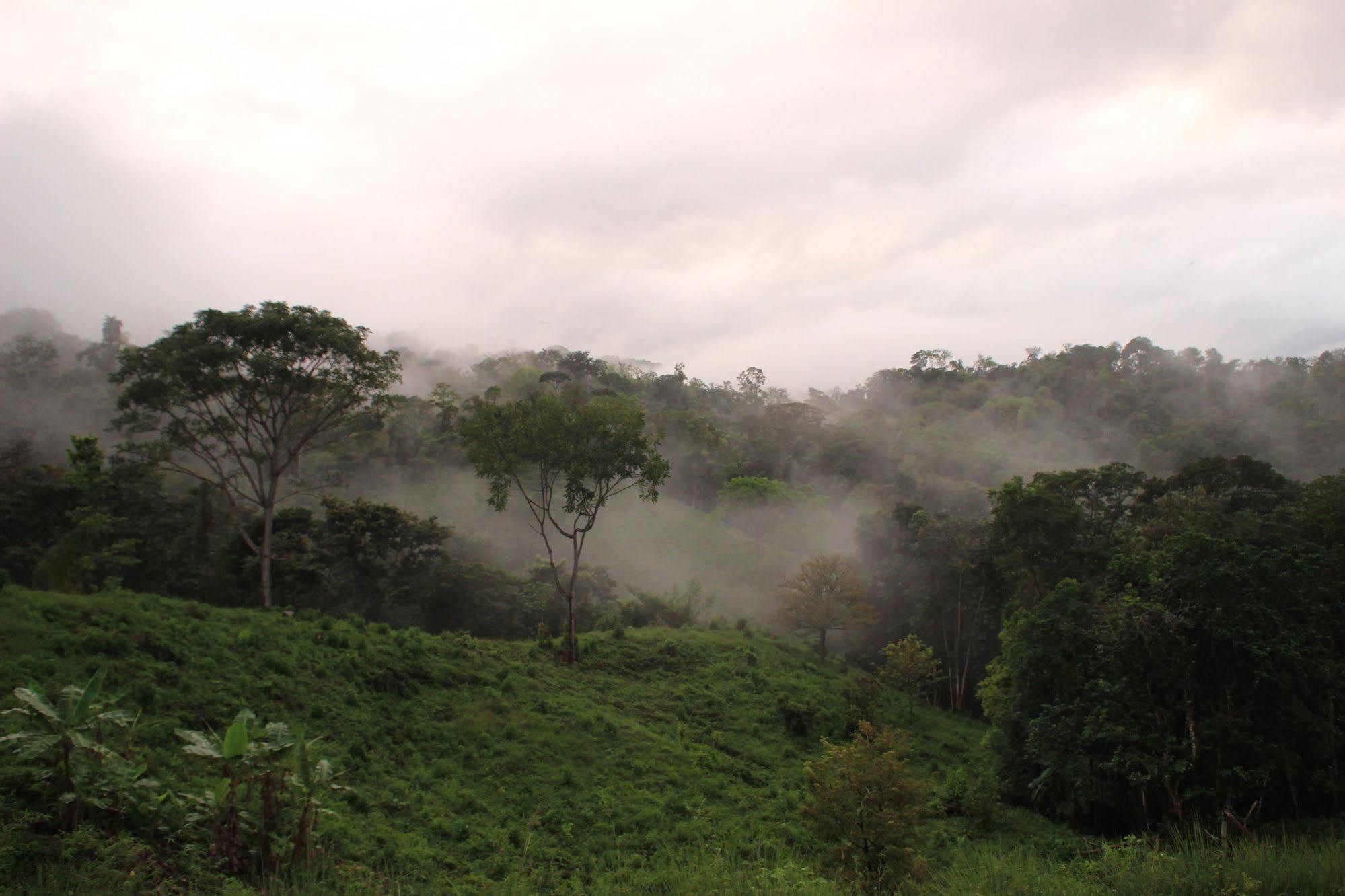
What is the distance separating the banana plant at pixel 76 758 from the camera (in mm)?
5859

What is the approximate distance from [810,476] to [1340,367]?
203ft

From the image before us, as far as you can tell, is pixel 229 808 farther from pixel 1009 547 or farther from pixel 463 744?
pixel 1009 547

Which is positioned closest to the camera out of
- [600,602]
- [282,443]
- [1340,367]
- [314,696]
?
[314,696]

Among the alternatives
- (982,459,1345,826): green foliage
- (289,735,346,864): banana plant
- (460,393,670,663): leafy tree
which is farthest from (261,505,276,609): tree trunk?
(982,459,1345,826): green foliage

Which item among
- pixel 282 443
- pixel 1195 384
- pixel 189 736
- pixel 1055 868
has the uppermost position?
pixel 1195 384

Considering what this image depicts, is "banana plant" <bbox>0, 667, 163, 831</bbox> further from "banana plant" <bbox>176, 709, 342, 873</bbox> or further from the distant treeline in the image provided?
the distant treeline

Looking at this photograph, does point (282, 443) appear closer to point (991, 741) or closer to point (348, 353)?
point (348, 353)

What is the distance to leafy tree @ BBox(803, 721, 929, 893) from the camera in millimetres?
9609

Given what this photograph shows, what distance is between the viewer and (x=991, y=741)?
21.9 meters

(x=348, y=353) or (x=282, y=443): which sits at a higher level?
(x=348, y=353)

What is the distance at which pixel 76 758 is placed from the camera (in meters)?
6.14

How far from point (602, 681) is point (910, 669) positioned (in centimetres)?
1392

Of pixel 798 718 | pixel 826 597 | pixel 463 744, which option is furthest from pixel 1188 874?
pixel 826 597

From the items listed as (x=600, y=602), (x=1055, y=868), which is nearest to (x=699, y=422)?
(x=600, y=602)
